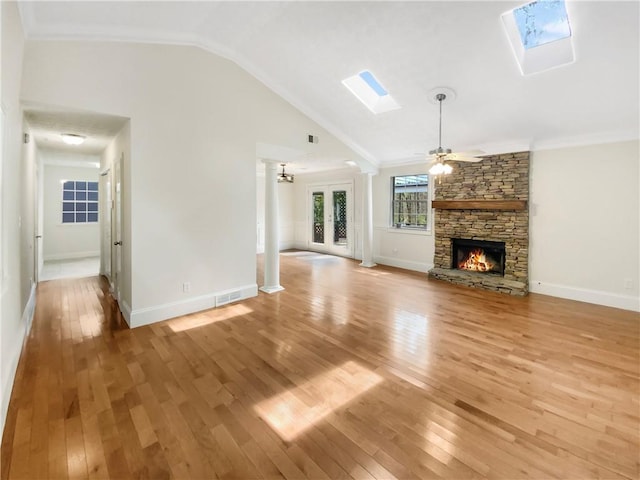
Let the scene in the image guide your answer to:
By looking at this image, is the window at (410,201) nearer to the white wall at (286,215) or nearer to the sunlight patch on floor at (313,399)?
the white wall at (286,215)

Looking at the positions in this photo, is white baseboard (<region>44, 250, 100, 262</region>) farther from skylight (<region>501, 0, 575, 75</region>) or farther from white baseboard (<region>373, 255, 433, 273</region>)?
skylight (<region>501, 0, 575, 75</region>)

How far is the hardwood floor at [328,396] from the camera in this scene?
1.71 m

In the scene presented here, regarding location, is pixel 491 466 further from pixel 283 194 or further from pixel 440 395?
pixel 283 194

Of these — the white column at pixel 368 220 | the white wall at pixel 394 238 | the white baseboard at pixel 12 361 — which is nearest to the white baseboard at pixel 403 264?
the white wall at pixel 394 238

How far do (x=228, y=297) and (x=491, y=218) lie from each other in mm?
4744

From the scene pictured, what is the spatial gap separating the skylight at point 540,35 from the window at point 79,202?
32.0ft

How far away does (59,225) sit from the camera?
7.76 metres

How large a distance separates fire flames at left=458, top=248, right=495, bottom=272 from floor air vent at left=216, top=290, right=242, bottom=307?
440cm

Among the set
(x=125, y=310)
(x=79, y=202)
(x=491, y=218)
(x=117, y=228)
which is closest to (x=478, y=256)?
(x=491, y=218)

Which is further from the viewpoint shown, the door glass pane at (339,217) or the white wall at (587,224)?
the door glass pane at (339,217)

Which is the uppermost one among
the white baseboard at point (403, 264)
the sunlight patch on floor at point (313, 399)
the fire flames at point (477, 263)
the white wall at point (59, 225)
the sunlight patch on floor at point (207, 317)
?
the white wall at point (59, 225)

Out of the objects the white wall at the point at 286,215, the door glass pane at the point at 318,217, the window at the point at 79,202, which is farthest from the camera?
the white wall at the point at 286,215

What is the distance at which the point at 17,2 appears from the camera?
7.73 feet

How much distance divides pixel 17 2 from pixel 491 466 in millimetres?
4628
